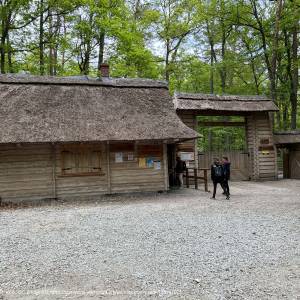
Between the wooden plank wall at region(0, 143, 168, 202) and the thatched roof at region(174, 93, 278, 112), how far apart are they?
4.57 meters

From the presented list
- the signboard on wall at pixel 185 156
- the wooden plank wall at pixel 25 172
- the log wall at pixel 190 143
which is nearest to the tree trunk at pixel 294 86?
the log wall at pixel 190 143

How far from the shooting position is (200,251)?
6.79 meters

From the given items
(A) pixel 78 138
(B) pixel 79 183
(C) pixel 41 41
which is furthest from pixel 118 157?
(C) pixel 41 41

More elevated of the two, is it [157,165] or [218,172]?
[157,165]

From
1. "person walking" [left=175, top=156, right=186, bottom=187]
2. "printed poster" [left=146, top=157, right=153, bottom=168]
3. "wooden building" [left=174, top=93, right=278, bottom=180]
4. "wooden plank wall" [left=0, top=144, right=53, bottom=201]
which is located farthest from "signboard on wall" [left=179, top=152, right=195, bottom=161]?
"wooden plank wall" [left=0, top=144, right=53, bottom=201]

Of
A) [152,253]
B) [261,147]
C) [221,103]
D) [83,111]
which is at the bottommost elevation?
[152,253]

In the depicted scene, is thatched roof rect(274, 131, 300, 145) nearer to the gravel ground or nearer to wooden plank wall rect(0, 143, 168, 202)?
wooden plank wall rect(0, 143, 168, 202)

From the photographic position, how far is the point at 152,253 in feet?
22.0

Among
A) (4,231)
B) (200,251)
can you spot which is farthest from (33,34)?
(200,251)

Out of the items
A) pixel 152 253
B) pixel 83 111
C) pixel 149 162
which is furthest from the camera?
pixel 149 162

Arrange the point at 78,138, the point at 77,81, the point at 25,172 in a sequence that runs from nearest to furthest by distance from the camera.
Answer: the point at 78,138 < the point at 25,172 < the point at 77,81

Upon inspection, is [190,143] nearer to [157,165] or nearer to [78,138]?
[157,165]

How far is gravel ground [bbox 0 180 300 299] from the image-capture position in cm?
502

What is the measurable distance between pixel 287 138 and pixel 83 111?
1243 cm
